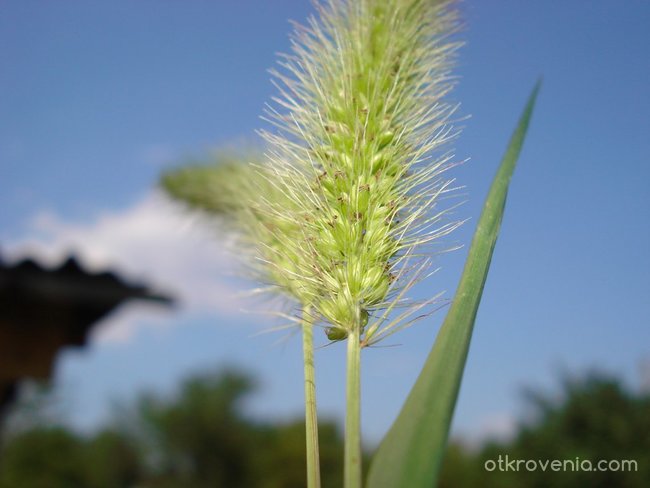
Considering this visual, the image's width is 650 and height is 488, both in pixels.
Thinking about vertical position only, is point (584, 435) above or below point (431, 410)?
below

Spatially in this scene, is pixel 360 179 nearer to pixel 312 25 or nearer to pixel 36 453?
pixel 312 25

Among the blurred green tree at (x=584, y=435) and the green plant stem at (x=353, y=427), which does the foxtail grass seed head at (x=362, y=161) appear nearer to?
the green plant stem at (x=353, y=427)

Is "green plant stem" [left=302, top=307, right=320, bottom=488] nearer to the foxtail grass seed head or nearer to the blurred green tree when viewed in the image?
the foxtail grass seed head

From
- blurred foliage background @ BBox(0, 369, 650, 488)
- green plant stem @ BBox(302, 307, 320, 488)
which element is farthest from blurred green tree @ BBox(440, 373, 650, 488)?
green plant stem @ BBox(302, 307, 320, 488)

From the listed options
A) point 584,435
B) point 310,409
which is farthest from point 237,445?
point 310,409

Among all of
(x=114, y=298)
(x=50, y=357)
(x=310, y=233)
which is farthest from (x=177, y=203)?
(x=50, y=357)

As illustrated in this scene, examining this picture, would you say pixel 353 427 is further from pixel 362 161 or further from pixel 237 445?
pixel 237 445

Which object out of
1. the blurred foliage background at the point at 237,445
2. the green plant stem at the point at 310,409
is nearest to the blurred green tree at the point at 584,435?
the blurred foliage background at the point at 237,445

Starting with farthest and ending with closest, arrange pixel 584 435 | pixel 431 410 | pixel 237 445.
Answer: pixel 237 445
pixel 584 435
pixel 431 410
